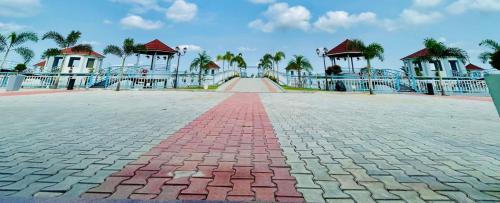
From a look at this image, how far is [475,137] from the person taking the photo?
434 centimetres

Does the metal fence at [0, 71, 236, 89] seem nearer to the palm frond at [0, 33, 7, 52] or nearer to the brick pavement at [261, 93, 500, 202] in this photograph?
the palm frond at [0, 33, 7, 52]

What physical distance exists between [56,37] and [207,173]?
2921 cm

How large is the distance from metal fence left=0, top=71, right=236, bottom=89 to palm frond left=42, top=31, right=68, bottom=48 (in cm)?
326

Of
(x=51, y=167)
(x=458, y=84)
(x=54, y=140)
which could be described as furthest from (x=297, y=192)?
(x=458, y=84)

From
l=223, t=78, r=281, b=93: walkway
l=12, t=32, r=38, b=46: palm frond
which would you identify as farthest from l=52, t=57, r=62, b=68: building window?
l=223, t=78, r=281, b=93: walkway

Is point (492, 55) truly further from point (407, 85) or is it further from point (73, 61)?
point (73, 61)

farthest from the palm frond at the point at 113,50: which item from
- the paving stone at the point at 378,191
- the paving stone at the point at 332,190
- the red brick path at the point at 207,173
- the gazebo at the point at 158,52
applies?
the paving stone at the point at 378,191

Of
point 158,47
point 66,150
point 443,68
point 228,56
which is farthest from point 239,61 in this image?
point 66,150

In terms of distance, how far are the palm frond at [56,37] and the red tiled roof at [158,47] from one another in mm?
13503

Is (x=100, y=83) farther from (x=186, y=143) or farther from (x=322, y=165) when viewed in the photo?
(x=322, y=165)

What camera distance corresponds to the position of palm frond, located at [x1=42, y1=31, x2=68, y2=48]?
75.8 feet

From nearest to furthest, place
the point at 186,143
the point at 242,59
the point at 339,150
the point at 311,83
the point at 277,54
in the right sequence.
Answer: the point at 339,150 → the point at 186,143 → the point at 311,83 → the point at 277,54 → the point at 242,59

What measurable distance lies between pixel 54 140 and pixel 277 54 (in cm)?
5302

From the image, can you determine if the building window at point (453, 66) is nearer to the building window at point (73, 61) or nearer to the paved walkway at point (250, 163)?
the paved walkway at point (250, 163)
